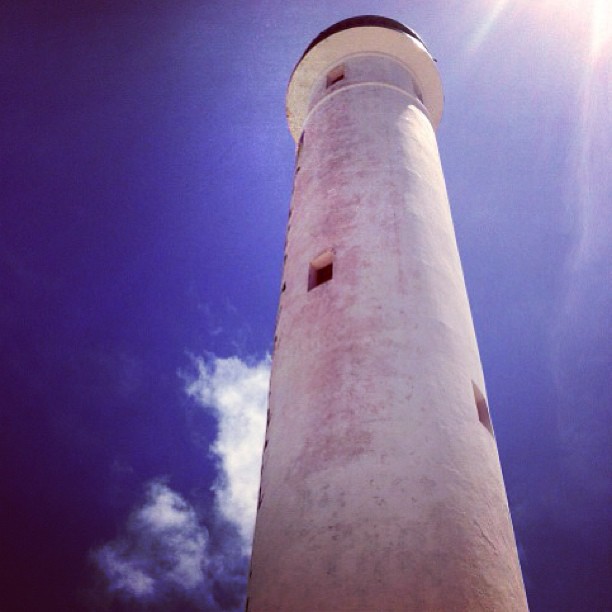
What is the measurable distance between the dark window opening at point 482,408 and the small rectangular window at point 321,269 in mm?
3093

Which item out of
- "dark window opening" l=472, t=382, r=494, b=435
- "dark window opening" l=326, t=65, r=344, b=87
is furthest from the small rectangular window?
"dark window opening" l=326, t=65, r=344, b=87

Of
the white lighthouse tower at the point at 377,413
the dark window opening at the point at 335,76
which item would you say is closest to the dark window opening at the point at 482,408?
the white lighthouse tower at the point at 377,413

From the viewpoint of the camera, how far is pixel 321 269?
31.5ft

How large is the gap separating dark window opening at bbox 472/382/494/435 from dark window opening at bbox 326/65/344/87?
9.88m

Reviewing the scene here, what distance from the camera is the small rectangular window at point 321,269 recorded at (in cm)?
939

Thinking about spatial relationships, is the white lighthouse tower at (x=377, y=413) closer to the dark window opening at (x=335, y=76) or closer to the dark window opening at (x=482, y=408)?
the dark window opening at (x=482, y=408)

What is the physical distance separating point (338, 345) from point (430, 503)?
2618mm

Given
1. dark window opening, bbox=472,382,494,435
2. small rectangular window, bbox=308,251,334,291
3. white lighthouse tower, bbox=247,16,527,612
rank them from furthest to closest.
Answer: small rectangular window, bbox=308,251,334,291, dark window opening, bbox=472,382,494,435, white lighthouse tower, bbox=247,16,527,612

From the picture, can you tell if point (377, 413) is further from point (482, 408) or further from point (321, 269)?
point (321, 269)

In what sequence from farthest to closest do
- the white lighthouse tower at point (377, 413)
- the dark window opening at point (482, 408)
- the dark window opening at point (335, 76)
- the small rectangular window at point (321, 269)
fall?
the dark window opening at point (335, 76) → the small rectangular window at point (321, 269) → the dark window opening at point (482, 408) → the white lighthouse tower at point (377, 413)

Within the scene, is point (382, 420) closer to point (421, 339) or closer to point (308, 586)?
point (421, 339)

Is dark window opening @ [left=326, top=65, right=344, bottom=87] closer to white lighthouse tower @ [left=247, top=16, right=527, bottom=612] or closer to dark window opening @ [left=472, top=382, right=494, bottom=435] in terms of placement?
white lighthouse tower @ [left=247, top=16, right=527, bottom=612]

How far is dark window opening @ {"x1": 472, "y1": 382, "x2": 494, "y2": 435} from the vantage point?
25.9 ft

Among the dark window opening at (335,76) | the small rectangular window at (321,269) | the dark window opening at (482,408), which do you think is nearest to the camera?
the dark window opening at (482,408)
